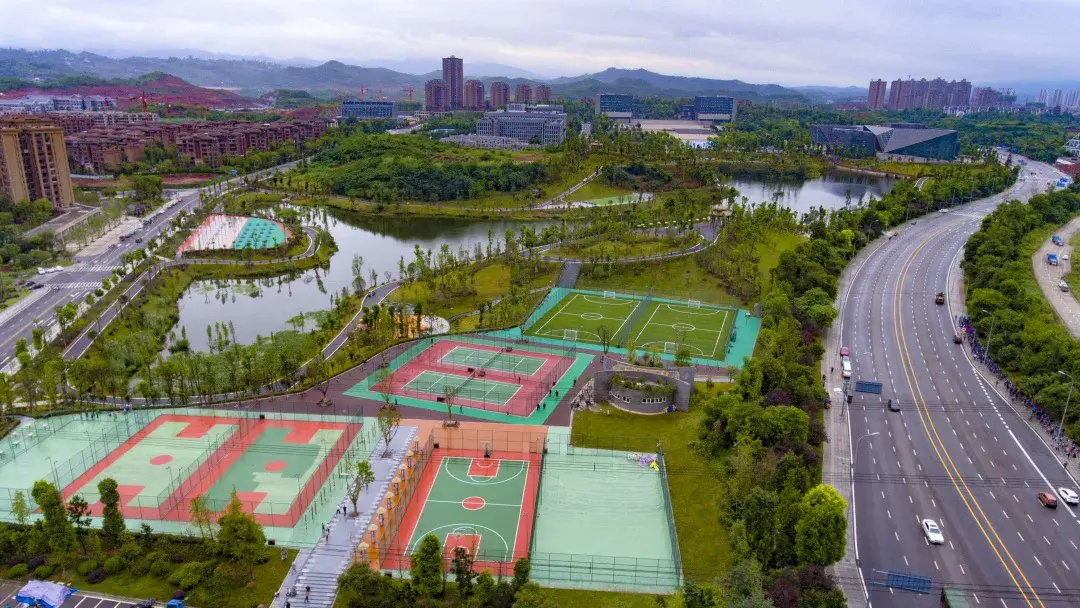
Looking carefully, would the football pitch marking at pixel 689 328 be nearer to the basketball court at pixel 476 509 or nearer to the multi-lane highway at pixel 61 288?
the basketball court at pixel 476 509

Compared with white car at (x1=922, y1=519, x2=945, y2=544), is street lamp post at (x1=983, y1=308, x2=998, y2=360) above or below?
above

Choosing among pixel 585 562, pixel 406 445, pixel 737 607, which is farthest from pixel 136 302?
pixel 737 607

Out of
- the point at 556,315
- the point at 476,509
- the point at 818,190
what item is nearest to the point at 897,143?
the point at 818,190

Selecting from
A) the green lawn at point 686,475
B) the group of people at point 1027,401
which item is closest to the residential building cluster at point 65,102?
the green lawn at point 686,475

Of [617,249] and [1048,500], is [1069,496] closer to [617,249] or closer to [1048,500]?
[1048,500]

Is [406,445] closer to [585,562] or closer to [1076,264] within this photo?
[585,562]

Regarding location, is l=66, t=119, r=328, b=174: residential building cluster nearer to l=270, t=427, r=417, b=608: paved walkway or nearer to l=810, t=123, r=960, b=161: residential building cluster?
l=270, t=427, r=417, b=608: paved walkway

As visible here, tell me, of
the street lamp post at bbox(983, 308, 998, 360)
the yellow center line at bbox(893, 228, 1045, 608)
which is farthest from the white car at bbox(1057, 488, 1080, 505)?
the street lamp post at bbox(983, 308, 998, 360)
